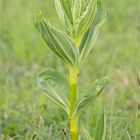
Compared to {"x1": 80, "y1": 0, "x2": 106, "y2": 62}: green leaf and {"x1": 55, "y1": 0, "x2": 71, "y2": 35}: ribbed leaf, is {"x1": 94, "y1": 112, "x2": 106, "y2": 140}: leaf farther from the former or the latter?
{"x1": 55, "y1": 0, "x2": 71, "y2": 35}: ribbed leaf

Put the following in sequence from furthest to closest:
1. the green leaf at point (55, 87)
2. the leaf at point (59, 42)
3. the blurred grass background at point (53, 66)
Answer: the blurred grass background at point (53, 66)
the green leaf at point (55, 87)
the leaf at point (59, 42)

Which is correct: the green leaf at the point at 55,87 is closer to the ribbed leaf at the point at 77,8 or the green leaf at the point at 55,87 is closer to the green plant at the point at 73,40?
the green plant at the point at 73,40

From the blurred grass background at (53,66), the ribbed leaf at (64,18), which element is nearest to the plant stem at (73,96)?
the ribbed leaf at (64,18)

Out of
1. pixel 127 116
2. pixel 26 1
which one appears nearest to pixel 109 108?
pixel 127 116

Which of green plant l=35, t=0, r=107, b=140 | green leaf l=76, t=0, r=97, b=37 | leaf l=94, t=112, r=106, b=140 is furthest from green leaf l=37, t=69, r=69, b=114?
green leaf l=76, t=0, r=97, b=37

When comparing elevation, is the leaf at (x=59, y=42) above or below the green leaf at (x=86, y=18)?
below

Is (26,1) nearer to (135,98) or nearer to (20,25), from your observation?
(20,25)
